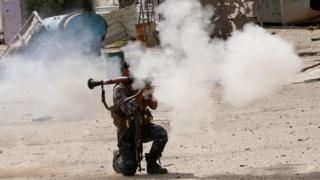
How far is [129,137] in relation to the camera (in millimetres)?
9188

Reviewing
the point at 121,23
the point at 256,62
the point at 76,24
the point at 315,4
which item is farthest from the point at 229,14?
the point at 256,62

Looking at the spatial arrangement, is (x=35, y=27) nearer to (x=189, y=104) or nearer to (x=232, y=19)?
(x=232, y=19)

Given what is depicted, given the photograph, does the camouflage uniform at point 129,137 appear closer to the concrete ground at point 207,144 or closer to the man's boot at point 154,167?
the man's boot at point 154,167

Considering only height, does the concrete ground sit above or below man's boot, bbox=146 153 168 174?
below

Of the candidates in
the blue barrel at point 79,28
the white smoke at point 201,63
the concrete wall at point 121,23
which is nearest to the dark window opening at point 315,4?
the concrete wall at point 121,23

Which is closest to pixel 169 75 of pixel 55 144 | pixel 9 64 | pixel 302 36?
pixel 55 144

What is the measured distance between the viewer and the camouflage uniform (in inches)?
355

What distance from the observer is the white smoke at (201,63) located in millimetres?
9844

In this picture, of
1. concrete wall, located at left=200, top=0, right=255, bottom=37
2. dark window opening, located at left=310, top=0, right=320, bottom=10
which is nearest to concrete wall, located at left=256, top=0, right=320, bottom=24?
dark window opening, located at left=310, top=0, right=320, bottom=10

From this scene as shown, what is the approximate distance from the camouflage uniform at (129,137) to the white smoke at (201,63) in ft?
1.04

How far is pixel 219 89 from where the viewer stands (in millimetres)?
15344

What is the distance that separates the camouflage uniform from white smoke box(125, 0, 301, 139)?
316mm

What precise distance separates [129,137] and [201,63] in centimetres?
201

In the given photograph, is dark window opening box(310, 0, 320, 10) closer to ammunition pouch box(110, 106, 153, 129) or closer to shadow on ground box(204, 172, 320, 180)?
ammunition pouch box(110, 106, 153, 129)
